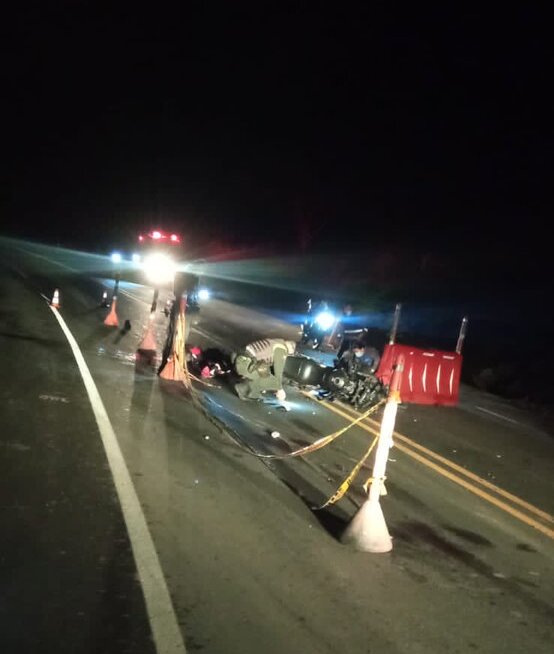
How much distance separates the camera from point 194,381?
39.0 feet

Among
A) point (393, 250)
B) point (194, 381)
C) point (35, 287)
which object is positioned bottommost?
point (194, 381)

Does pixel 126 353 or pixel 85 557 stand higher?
pixel 126 353

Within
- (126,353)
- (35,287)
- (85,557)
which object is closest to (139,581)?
(85,557)

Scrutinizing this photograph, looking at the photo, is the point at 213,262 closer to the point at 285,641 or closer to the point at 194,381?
the point at 194,381

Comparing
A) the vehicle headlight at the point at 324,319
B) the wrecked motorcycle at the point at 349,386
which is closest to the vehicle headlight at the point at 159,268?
the vehicle headlight at the point at 324,319

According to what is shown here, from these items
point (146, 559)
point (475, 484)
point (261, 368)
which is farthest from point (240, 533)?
point (261, 368)

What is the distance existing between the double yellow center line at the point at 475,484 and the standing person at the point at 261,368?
1.65 m

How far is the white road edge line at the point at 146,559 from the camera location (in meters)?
3.86

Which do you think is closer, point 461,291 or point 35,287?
point 35,287

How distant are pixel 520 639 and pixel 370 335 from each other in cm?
2228

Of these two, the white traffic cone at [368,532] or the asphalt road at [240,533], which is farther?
the white traffic cone at [368,532]

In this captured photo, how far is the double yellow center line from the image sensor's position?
7117 millimetres

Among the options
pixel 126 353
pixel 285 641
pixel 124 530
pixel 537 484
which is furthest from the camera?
pixel 126 353

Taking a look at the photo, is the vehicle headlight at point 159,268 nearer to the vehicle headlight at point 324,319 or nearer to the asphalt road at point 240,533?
the vehicle headlight at point 324,319
